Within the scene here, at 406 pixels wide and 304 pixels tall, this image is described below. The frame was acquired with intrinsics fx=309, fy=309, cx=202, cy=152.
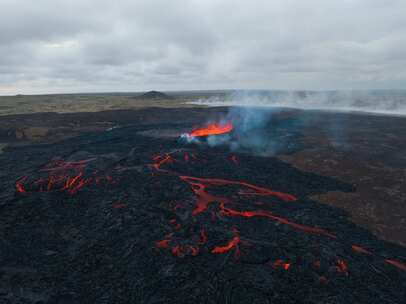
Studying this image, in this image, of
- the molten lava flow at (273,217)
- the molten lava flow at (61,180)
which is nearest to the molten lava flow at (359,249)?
the molten lava flow at (273,217)

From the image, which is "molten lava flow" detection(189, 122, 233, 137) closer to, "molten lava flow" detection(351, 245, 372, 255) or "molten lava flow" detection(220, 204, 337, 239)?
"molten lava flow" detection(220, 204, 337, 239)

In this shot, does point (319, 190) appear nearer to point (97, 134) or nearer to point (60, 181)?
point (60, 181)

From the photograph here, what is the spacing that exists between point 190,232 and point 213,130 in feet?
151

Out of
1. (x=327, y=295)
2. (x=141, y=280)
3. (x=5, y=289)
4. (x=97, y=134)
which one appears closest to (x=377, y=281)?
(x=327, y=295)

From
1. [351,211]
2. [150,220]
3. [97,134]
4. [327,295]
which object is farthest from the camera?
[97,134]

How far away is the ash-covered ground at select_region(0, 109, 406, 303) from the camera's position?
1614cm

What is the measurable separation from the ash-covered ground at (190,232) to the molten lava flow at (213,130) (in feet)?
64.2

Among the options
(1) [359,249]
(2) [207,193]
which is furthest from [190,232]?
(1) [359,249]

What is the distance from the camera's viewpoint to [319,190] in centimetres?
3119

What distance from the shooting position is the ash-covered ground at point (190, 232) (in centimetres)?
1614

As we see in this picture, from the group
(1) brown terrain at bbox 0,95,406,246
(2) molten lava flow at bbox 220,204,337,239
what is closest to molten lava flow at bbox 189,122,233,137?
(1) brown terrain at bbox 0,95,406,246

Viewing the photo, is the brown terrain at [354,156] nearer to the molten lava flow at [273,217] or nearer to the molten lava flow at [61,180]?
the molten lava flow at [273,217]

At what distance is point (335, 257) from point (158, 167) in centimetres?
2282

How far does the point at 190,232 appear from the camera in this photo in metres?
21.6
